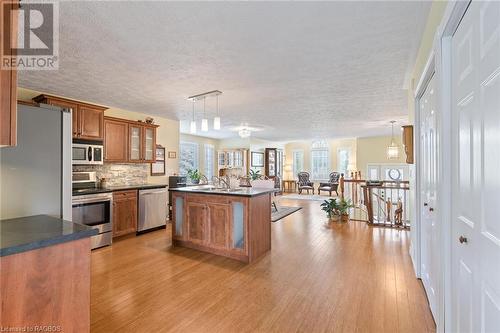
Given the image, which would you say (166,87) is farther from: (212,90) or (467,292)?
(467,292)

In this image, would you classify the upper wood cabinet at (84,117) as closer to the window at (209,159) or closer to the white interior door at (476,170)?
the white interior door at (476,170)

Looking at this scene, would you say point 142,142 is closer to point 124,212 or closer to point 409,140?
point 124,212

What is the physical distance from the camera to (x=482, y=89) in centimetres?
103

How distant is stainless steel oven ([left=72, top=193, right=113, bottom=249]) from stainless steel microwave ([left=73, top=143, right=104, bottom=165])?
67 centimetres

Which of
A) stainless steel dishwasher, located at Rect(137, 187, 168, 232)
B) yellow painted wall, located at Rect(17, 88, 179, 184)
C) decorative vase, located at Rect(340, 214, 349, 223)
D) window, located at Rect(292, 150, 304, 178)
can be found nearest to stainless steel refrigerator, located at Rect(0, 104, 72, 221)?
stainless steel dishwasher, located at Rect(137, 187, 168, 232)

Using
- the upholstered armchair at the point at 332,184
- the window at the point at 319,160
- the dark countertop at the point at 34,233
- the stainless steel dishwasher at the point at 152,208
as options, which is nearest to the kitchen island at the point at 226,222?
the stainless steel dishwasher at the point at 152,208

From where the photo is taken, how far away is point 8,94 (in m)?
1.02

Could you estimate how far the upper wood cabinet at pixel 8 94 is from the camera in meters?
1.00

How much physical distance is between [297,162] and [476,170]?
11.4 meters

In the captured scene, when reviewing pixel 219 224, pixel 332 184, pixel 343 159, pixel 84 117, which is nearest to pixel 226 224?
pixel 219 224

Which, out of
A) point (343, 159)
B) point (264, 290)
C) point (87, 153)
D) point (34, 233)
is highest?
point (343, 159)

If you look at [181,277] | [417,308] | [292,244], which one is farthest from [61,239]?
[292,244]

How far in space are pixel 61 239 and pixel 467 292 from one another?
6.82ft

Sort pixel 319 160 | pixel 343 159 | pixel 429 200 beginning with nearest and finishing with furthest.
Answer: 1. pixel 429 200
2. pixel 343 159
3. pixel 319 160
